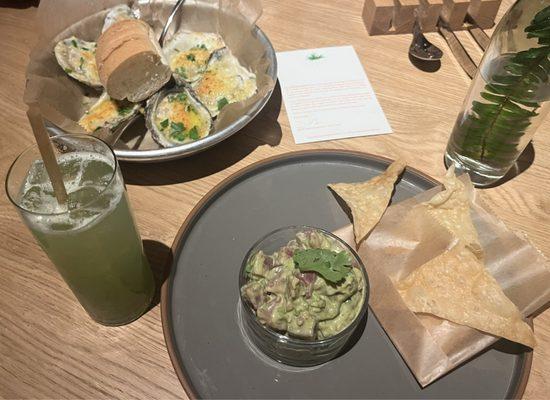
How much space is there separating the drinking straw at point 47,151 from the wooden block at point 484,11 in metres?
1.60

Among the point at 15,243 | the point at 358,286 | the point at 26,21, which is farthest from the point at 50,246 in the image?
the point at 26,21

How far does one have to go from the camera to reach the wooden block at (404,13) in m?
1.57

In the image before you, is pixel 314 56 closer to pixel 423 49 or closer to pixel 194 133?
pixel 423 49

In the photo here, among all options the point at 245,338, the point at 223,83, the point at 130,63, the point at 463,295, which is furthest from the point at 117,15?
the point at 463,295

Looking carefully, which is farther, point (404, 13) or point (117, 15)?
point (404, 13)

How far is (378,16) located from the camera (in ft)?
5.17

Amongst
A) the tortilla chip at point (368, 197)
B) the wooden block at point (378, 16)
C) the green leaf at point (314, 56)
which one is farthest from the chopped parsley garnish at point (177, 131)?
the wooden block at point (378, 16)

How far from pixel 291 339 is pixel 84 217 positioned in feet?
1.35

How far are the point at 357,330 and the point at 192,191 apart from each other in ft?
1.80

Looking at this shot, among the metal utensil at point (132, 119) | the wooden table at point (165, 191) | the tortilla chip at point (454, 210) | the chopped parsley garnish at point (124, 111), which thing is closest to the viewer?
the wooden table at point (165, 191)

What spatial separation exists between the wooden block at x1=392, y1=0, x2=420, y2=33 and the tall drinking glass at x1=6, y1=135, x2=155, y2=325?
1262 millimetres

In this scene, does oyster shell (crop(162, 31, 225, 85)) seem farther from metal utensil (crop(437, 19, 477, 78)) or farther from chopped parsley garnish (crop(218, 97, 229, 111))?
metal utensil (crop(437, 19, 477, 78))

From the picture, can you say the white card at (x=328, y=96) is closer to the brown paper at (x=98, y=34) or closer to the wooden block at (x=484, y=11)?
the brown paper at (x=98, y=34)

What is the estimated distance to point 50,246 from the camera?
2.34ft
